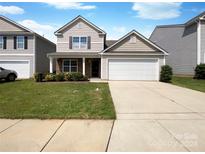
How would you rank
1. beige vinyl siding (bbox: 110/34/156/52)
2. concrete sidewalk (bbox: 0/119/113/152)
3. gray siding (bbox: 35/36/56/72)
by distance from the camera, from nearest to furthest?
concrete sidewalk (bbox: 0/119/113/152), beige vinyl siding (bbox: 110/34/156/52), gray siding (bbox: 35/36/56/72)

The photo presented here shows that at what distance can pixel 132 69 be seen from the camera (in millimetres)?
19953

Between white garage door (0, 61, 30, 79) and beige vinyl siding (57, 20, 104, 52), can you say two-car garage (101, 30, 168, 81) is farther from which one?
white garage door (0, 61, 30, 79)

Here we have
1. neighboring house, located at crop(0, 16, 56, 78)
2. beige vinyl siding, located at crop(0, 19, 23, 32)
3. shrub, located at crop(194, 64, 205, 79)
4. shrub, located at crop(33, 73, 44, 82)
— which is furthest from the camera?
beige vinyl siding, located at crop(0, 19, 23, 32)

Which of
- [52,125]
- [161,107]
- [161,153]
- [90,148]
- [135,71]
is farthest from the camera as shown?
[135,71]

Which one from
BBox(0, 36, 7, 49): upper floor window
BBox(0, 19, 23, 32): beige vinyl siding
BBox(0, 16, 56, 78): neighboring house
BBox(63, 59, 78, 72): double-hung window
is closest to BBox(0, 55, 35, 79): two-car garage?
BBox(0, 16, 56, 78): neighboring house

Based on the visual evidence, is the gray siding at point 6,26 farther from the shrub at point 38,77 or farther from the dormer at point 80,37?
the shrub at point 38,77

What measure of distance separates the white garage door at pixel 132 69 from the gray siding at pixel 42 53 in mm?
9220

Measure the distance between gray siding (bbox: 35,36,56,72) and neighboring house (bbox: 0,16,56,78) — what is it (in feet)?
2.38

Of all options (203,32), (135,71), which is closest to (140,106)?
(135,71)

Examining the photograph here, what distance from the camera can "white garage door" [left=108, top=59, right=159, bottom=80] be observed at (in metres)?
19.9

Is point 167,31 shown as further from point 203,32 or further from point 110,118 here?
point 110,118

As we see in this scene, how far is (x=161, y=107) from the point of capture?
26.4 ft

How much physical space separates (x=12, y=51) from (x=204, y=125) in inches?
853

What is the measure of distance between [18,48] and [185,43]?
19704 mm
